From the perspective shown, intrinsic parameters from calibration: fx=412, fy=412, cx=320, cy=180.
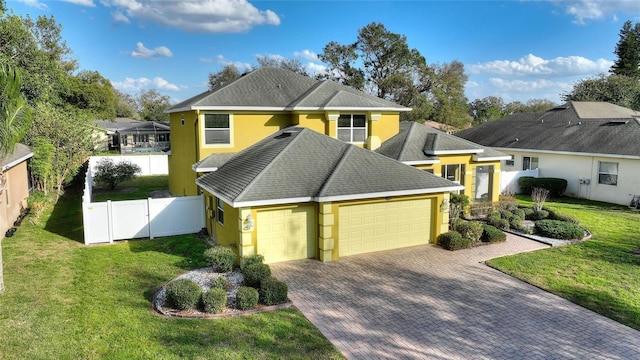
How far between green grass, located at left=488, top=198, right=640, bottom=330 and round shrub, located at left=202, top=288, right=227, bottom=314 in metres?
8.69

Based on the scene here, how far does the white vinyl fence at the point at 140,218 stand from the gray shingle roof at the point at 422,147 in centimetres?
923

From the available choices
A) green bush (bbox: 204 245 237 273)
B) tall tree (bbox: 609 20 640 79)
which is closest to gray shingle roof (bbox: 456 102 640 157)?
green bush (bbox: 204 245 237 273)

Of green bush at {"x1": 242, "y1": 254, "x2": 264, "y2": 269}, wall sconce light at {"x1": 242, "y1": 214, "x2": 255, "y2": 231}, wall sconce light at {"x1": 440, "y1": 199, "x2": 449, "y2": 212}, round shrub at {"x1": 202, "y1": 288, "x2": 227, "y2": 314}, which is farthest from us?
wall sconce light at {"x1": 440, "y1": 199, "x2": 449, "y2": 212}

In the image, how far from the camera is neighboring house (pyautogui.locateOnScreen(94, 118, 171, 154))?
54188 mm

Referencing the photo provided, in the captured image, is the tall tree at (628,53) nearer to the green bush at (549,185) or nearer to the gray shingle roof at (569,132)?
the gray shingle roof at (569,132)

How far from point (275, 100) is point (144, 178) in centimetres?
1871

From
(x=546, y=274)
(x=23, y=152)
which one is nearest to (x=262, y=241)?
(x=546, y=274)

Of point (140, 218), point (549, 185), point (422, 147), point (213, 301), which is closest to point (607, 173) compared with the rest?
point (549, 185)

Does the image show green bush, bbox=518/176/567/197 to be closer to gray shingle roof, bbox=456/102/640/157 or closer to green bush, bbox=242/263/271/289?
gray shingle roof, bbox=456/102/640/157

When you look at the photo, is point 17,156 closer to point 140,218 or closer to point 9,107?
point 140,218

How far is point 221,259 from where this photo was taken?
12047 millimetres

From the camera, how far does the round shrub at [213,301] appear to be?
955 cm

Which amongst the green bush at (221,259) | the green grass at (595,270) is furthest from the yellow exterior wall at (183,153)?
the green grass at (595,270)

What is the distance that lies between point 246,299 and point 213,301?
0.76 meters
